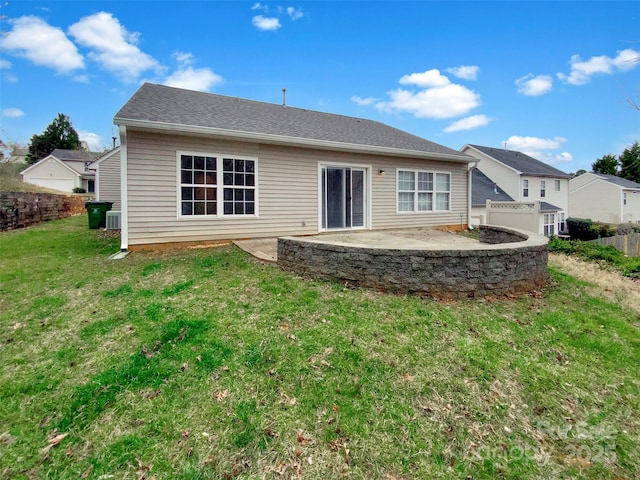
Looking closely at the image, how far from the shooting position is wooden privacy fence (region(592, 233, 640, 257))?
12.2 meters

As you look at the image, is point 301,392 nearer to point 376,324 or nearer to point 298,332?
point 298,332

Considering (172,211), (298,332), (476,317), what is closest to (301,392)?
(298,332)

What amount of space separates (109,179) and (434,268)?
19939 mm

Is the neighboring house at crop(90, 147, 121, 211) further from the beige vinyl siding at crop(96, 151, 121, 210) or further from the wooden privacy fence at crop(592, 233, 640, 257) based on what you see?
the wooden privacy fence at crop(592, 233, 640, 257)

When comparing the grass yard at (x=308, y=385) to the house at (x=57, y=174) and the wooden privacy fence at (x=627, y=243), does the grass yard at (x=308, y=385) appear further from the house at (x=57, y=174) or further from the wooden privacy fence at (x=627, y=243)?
the house at (x=57, y=174)

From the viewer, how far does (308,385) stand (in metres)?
3.04

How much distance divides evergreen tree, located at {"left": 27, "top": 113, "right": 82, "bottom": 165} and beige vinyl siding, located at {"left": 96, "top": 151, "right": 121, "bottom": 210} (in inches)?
1378

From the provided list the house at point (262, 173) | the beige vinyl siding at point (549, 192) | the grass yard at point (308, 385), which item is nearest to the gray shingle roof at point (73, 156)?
the house at point (262, 173)

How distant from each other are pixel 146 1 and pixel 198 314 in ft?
35.5

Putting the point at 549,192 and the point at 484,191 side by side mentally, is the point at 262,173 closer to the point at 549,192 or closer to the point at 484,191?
the point at 484,191

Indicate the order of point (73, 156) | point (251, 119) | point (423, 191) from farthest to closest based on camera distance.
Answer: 1. point (73, 156)
2. point (423, 191)
3. point (251, 119)

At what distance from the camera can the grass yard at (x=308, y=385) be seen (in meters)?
2.41

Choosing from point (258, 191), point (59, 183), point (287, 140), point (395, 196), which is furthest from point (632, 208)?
point (59, 183)

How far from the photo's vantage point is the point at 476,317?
433 cm
